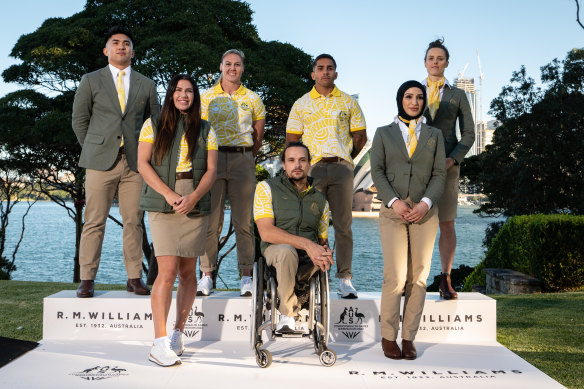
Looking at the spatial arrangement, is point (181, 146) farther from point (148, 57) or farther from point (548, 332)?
point (148, 57)

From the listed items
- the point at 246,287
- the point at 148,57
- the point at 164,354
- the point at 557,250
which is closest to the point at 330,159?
Result: the point at 246,287

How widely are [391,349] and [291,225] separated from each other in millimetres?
945

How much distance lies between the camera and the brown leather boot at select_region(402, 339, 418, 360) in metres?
3.33

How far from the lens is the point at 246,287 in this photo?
3977mm

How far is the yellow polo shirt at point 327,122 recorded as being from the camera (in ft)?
12.9

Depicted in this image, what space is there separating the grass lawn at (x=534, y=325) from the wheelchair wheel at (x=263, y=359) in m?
1.62

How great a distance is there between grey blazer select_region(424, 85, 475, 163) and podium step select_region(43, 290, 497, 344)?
104 cm

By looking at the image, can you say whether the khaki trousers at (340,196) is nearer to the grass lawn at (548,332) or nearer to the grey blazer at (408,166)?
the grey blazer at (408,166)

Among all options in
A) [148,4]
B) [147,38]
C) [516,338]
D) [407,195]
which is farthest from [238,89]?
[148,4]

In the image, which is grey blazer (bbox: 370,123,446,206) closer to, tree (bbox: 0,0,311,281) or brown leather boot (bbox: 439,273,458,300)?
brown leather boot (bbox: 439,273,458,300)

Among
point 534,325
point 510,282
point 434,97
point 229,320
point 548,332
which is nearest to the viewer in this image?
point 434,97

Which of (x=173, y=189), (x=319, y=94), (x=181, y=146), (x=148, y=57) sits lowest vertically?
(x=173, y=189)

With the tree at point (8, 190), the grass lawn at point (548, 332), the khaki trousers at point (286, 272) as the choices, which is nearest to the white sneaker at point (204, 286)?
the khaki trousers at point (286, 272)

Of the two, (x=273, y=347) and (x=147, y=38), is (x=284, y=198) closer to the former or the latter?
(x=273, y=347)
